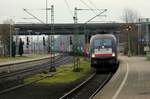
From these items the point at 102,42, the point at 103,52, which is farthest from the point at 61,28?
the point at 103,52

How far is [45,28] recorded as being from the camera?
445ft

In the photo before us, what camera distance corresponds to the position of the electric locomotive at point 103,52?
47.4m

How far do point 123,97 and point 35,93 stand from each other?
16.8ft

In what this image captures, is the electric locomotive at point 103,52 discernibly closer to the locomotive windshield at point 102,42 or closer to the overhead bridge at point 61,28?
the locomotive windshield at point 102,42

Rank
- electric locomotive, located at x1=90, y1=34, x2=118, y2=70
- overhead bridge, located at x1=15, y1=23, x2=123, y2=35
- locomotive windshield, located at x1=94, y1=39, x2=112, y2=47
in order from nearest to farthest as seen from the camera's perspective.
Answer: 1. electric locomotive, located at x1=90, y1=34, x2=118, y2=70
2. locomotive windshield, located at x1=94, y1=39, x2=112, y2=47
3. overhead bridge, located at x1=15, y1=23, x2=123, y2=35

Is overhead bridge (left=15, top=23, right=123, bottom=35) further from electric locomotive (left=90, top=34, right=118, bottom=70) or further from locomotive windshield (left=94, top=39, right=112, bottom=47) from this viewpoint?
electric locomotive (left=90, top=34, right=118, bottom=70)

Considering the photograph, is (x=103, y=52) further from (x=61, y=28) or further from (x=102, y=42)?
(x=61, y=28)

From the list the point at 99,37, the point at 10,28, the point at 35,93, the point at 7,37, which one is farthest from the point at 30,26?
the point at 35,93

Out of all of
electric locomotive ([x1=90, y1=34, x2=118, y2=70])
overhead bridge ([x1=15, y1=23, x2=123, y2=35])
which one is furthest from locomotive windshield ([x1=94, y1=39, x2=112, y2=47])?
overhead bridge ([x1=15, y1=23, x2=123, y2=35])

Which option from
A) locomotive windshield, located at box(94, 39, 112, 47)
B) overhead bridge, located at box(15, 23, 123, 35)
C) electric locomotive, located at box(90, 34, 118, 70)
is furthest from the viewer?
overhead bridge, located at box(15, 23, 123, 35)

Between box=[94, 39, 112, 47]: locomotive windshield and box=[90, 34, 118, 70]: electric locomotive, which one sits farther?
box=[94, 39, 112, 47]: locomotive windshield

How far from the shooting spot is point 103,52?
47875 mm

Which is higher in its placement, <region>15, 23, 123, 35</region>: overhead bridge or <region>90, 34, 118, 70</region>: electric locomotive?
<region>15, 23, 123, 35</region>: overhead bridge

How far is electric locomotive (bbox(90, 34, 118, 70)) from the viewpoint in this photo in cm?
4744
